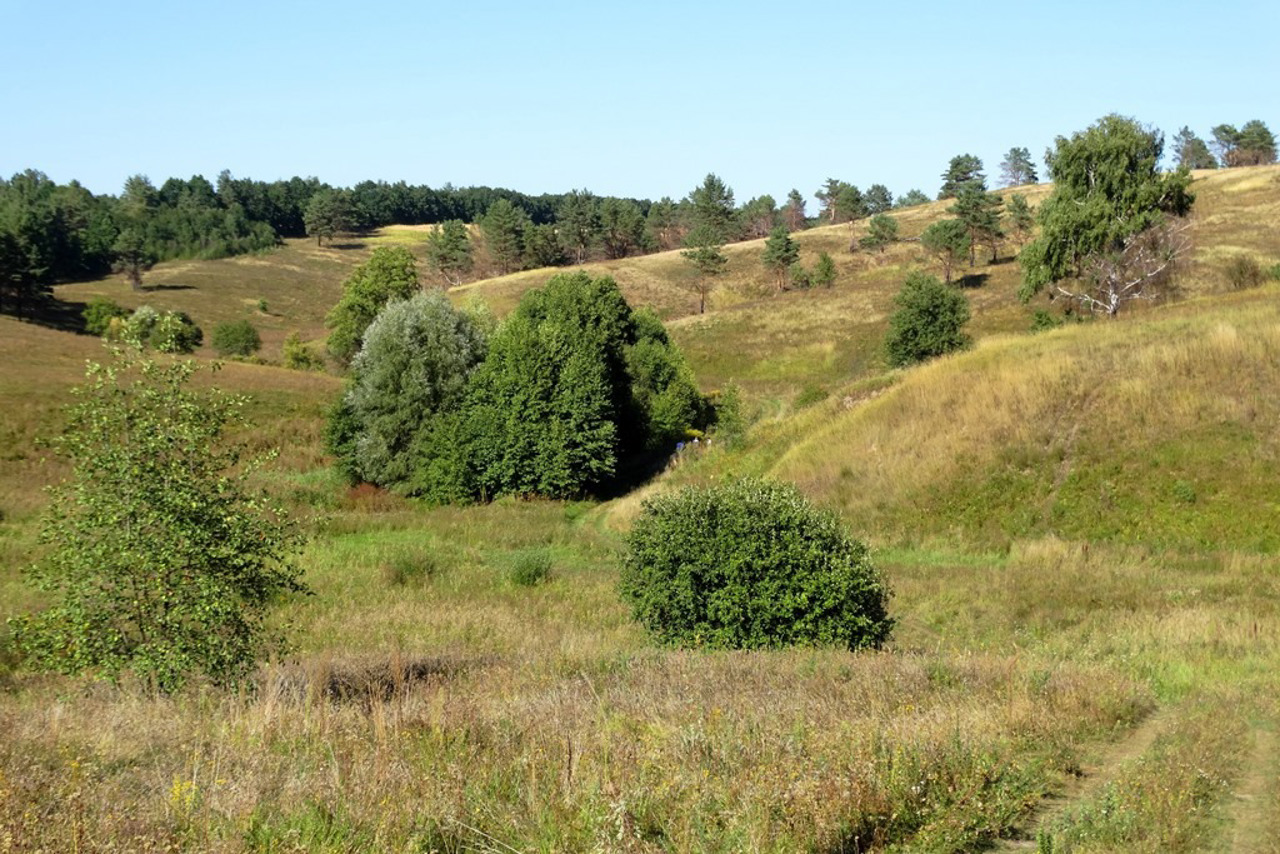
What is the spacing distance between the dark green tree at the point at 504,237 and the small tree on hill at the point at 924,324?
80.5 metres

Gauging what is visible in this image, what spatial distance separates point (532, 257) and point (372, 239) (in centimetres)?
6157

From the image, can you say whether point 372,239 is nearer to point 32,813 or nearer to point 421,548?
point 421,548

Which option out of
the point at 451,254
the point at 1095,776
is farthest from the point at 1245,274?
the point at 451,254

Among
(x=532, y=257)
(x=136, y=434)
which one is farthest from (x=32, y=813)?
(x=532, y=257)

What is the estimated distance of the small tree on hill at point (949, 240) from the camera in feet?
258

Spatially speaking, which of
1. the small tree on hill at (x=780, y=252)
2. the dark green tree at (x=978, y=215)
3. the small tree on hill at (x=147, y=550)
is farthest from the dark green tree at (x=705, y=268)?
the small tree on hill at (x=147, y=550)

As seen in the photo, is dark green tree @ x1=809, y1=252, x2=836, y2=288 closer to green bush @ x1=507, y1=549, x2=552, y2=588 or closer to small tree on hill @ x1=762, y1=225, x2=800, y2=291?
small tree on hill @ x1=762, y1=225, x2=800, y2=291

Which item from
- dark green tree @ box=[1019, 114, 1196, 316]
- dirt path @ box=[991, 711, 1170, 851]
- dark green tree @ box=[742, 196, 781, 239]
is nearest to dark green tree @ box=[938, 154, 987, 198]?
dark green tree @ box=[742, 196, 781, 239]

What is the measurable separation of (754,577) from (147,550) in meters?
7.84

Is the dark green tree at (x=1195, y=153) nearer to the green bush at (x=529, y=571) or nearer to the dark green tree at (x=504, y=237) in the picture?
the dark green tree at (x=504, y=237)

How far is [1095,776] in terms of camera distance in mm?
7184

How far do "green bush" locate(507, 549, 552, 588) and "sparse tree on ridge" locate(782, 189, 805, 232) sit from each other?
150 metres

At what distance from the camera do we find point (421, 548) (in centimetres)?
2948

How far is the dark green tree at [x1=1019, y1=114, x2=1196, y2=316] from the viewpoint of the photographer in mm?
50375
